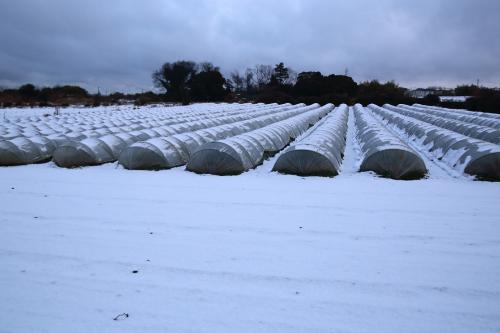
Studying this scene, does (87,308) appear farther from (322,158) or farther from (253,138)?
(253,138)

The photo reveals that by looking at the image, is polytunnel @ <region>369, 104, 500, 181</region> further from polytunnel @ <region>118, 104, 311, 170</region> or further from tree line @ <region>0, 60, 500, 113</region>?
tree line @ <region>0, 60, 500, 113</region>

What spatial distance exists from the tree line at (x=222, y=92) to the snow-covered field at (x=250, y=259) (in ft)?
155

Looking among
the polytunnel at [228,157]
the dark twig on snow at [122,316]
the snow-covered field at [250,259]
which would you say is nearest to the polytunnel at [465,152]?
the snow-covered field at [250,259]

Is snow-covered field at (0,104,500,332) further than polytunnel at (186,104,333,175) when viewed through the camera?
No

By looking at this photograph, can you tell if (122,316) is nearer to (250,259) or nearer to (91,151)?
(250,259)

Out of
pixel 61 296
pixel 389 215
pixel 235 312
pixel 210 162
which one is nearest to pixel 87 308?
pixel 61 296

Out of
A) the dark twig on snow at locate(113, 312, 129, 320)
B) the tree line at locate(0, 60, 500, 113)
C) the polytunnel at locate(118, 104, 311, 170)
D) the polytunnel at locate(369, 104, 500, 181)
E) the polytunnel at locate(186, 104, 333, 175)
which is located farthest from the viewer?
the tree line at locate(0, 60, 500, 113)

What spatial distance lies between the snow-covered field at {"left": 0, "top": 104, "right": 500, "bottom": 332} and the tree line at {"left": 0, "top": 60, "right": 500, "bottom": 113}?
47227 mm

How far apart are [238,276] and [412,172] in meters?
7.59

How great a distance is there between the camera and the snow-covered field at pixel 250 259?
4.10 metres

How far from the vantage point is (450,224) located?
6.89m

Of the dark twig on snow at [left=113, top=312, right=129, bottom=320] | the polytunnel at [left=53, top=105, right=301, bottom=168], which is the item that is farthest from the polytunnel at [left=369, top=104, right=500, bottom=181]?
the polytunnel at [left=53, top=105, right=301, bottom=168]

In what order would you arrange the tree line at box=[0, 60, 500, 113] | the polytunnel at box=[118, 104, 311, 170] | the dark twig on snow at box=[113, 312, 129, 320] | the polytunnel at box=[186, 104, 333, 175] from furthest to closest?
the tree line at box=[0, 60, 500, 113], the polytunnel at box=[118, 104, 311, 170], the polytunnel at box=[186, 104, 333, 175], the dark twig on snow at box=[113, 312, 129, 320]

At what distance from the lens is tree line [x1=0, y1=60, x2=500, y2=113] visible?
58.6m
